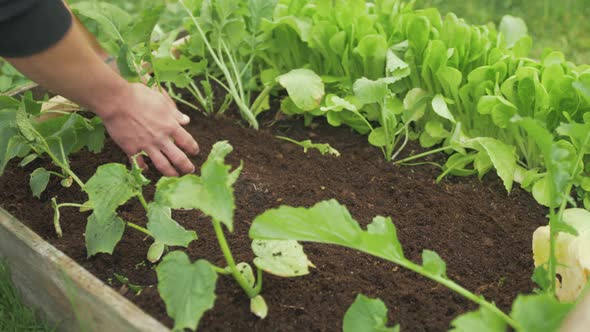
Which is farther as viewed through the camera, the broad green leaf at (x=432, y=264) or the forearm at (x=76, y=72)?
the forearm at (x=76, y=72)

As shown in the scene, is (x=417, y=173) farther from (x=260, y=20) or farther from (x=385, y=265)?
(x=260, y=20)

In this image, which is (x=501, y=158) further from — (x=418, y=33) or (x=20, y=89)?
(x=20, y=89)

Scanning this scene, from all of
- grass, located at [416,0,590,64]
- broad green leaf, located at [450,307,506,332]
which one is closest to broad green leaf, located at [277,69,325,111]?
broad green leaf, located at [450,307,506,332]

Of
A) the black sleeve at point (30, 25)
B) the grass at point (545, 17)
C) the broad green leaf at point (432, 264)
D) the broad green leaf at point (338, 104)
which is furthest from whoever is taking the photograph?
the grass at point (545, 17)

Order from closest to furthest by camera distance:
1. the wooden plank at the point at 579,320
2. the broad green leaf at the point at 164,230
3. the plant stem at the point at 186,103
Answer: the wooden plank at the point at 579,320
the broad green leaf at the point at 164,230
the plant stem at the point at 186,103

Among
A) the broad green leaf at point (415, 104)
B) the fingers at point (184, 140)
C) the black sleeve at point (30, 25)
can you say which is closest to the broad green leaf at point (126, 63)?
the fingers at point (184, 140)

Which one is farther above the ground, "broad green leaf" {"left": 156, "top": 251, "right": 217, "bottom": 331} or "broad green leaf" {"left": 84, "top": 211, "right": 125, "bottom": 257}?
"broad green leaf" {"left": 156, "top": 251, "right": 217, "bottom": 331}

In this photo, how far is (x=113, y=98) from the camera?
5.14 ft

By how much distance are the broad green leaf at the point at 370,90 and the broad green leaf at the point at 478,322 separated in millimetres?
827

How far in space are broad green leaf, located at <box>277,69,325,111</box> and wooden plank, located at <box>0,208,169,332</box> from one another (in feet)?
2.51

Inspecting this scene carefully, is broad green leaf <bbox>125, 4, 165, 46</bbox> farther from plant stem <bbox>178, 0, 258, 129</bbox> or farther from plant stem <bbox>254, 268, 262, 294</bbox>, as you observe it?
plant stem <bbox>254, 268, 262, 294</bbox>

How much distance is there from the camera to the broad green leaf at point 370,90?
1.80 metres

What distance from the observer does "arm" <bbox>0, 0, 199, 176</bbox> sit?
1428 mm

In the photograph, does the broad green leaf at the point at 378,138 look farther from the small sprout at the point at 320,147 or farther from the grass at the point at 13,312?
the grass at the point at 13,312
